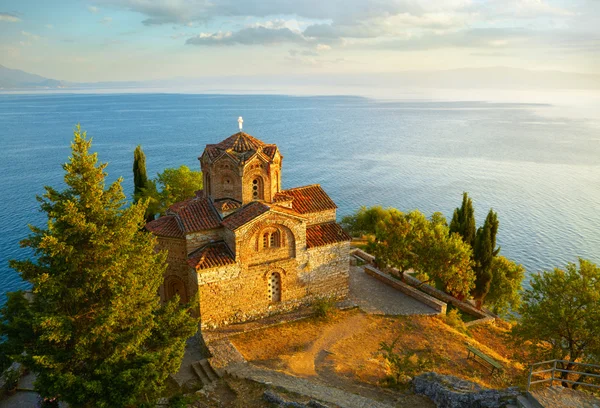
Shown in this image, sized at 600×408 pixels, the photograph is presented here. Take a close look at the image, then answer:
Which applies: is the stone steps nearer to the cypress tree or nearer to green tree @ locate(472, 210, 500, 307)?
green tree @ locate(472, 210, 500, 307)

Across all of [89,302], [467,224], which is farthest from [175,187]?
[89,302]

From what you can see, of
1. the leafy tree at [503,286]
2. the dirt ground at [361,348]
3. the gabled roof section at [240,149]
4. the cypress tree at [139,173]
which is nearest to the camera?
the dirt ground at [361,348]

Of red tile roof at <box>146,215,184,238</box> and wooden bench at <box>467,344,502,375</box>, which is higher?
red tile roof at <box>146,215,184,238</box>

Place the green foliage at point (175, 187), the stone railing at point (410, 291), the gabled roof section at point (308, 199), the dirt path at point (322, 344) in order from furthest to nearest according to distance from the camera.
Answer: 1. the green foliage at point (175, 187)
2. the stone railing at point (410, 291)
3. the gabled roof section at point (308, 199)
4. the dirt path at point (322, 344)

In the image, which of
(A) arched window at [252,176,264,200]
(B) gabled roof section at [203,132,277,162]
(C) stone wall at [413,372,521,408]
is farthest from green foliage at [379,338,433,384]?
(B) gabled roof section at [203,132,277,162]

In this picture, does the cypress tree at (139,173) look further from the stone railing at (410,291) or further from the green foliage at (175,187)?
the stone railing at (410,291)

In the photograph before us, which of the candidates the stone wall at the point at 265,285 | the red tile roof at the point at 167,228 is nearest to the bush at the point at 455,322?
the stone wall at the point at 265,285

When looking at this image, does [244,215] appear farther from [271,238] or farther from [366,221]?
[366,221]
